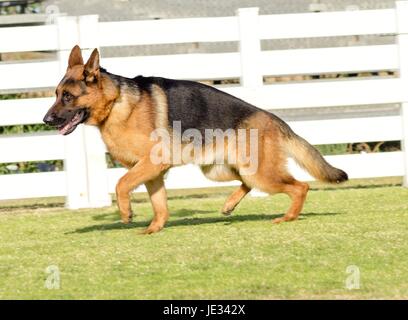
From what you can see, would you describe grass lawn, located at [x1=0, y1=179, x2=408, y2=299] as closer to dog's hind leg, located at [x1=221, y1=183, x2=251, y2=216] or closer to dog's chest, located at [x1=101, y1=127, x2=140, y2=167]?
dog's hind leg, located at [x1=221, y1=183, x2=251, y2=216]

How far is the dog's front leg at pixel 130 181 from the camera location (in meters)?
7.71

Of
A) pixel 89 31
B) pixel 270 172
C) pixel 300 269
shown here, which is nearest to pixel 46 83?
pixel 89 31

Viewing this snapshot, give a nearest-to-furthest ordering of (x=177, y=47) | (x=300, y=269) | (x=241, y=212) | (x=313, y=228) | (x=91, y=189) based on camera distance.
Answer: (x=300, y=269) → (x=313, y=228) → (x=241, y=212) → (x=91, y=189) → (x=177, y=47)

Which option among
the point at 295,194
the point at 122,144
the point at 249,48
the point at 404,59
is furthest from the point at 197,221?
the point at 404,59

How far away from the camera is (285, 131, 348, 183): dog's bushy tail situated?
834cm

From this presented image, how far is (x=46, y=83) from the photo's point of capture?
10.1 meters

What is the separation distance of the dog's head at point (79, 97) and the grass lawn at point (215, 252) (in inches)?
36.1

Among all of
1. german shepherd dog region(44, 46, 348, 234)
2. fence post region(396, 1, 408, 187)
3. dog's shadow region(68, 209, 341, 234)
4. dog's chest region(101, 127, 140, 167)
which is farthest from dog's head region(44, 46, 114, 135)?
fence post region(396, 1, 408, 187)

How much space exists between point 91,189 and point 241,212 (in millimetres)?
1691

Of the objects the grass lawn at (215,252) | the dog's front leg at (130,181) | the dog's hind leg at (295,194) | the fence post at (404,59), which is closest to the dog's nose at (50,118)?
the dog's front leg at (130,181)

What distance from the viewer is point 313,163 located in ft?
27.6

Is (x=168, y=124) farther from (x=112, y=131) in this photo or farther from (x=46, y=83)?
(x=46, y=83)

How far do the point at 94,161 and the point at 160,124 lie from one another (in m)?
2.26

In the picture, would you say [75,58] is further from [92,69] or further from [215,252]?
[215,252]
